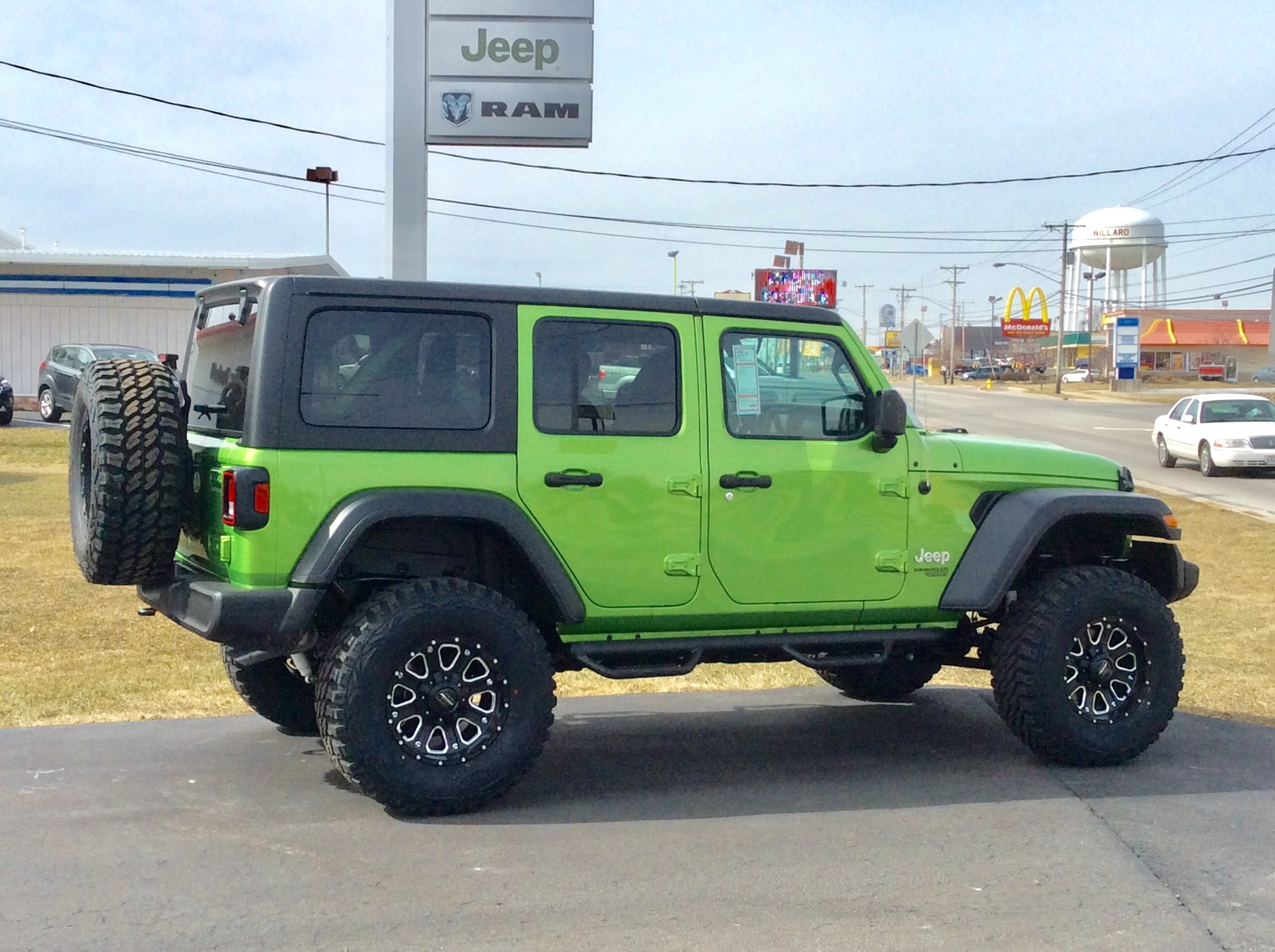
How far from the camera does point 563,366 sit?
5.55 meters

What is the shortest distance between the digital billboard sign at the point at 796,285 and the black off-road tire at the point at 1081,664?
48337mm

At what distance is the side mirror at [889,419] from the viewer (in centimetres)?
583

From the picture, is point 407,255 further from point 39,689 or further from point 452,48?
point 39,689

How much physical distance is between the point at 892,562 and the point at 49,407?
85.5ft

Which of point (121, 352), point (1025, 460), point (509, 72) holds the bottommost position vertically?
point (1025, 460)

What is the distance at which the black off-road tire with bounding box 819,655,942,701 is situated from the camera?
7.22m

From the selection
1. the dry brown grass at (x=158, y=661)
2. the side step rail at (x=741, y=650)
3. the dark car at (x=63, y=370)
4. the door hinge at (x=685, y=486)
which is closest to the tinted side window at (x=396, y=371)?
the door hinge at (x=685, y=486)

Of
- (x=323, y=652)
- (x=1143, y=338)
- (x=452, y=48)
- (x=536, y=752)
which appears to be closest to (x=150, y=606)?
(x=323, y=652)

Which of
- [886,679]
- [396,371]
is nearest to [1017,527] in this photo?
[886,679]

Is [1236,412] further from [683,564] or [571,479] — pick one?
[571,479]

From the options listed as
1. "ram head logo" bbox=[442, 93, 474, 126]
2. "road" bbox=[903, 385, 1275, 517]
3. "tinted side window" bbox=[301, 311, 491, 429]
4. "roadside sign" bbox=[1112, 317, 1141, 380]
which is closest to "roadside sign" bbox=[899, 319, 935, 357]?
"road" bbox=[903, 385, 1275, 517]

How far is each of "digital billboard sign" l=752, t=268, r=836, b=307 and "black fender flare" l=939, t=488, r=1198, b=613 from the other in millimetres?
48126

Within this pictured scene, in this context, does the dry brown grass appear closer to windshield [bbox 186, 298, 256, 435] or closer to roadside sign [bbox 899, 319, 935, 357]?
windshield [bbox 186, 298, 256, 435]

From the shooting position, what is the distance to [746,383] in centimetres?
589
